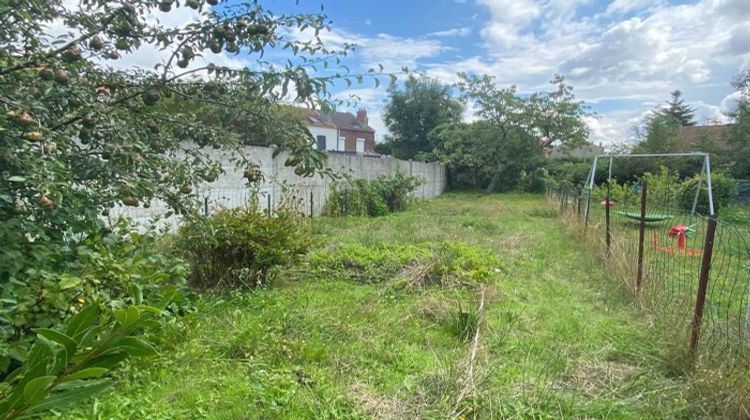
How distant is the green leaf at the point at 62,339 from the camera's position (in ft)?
1.98

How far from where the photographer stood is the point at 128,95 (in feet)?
6.57

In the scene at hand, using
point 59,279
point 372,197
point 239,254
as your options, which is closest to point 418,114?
point 372,197

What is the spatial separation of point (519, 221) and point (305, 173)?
8.29 meters

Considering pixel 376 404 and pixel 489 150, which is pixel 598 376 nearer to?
pixel 376 404

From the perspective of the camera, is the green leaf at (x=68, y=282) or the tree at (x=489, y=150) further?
the tree at (x=489, y=150)

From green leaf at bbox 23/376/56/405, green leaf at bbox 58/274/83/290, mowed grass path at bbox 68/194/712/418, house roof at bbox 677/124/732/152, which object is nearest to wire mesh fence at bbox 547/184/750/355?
mowed grass path at bbox 68/194/712/418

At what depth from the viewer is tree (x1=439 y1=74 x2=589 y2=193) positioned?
1686 centimetres

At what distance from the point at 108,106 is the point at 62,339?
1.51 meters

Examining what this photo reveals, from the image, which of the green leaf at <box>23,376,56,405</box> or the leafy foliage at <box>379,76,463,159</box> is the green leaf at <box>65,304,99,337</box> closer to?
the green leaf at <box>23,376,56,405</box>

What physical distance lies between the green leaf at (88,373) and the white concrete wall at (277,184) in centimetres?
150

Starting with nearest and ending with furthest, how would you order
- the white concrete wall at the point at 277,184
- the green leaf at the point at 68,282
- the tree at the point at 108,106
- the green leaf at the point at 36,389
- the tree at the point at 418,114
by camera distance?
the green leaf at the point at 36,389 → the tree at the point at 108,106 → the green leaf at the point at 68,282 → the white concrete wall at the point at 277,184 → the tree at the point at 418,114

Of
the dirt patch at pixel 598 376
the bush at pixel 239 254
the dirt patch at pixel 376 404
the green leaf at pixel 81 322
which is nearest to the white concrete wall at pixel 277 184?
the bush at pixel 239 254

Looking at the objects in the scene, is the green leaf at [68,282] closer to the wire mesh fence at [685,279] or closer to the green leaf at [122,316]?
the green leaf at [122,316]

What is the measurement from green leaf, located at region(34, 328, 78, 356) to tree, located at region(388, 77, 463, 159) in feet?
72.0
